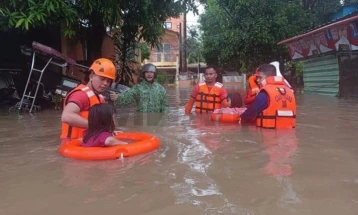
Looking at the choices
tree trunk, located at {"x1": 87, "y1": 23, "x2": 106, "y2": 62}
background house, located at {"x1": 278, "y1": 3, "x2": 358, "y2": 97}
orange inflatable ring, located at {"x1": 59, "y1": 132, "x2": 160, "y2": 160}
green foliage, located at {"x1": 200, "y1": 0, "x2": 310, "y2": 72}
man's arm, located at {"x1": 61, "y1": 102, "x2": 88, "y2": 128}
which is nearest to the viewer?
orange inflatable ring, located at {"x1": 59, "y1": 132, "x2": 160, "y2": 160}

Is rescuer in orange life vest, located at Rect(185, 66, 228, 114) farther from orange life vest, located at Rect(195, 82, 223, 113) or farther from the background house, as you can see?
the background house

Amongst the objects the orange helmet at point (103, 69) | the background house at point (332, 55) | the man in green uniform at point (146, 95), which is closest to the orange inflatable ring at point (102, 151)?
the orange helmet at point (103, 69)

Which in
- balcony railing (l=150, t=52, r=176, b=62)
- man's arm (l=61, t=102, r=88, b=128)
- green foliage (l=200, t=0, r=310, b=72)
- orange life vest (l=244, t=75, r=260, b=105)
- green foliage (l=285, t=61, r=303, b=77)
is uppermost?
balcony railing (l=150, t=52, r=176, b=62)

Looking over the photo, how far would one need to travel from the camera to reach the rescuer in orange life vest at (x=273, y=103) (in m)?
5.89

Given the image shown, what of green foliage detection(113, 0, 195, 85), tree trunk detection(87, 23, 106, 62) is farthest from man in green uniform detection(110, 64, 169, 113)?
tree trunk detection(87, 23, 106, 62)

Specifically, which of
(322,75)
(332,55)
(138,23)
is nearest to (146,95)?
(138,23)

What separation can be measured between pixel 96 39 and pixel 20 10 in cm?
411

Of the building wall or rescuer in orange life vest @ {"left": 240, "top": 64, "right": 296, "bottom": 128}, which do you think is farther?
the building wall

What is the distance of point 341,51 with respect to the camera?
12656 millimetres

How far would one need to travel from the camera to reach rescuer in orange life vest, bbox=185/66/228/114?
7.43 meters

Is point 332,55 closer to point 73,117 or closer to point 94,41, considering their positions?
point 94,41

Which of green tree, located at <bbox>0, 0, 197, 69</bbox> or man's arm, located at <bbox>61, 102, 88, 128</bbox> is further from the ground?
green tree, located at <bbox>0, 0, 197, 69</bbox>

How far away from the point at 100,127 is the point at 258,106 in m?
2.65

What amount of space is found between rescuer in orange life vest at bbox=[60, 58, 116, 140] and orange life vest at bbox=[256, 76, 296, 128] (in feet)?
8.04
